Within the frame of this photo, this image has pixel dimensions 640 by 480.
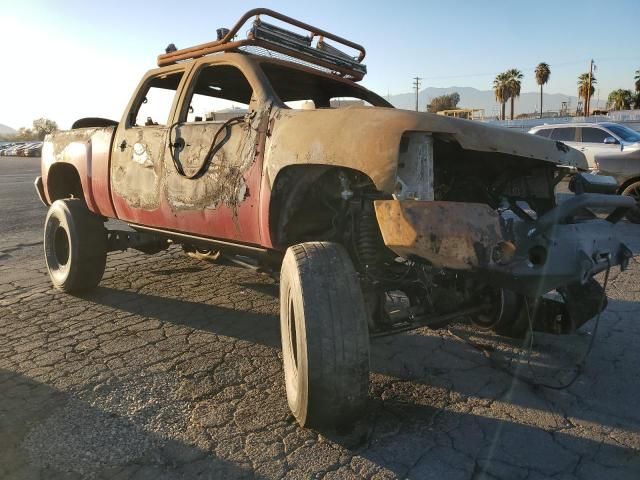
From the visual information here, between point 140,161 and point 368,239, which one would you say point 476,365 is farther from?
point 140,161

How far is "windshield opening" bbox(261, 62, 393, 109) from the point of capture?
3832 millimetres

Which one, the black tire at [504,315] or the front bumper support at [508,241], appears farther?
the black tire at [504,315]

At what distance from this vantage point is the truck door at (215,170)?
118 inches

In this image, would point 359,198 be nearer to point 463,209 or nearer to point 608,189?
point 463,209

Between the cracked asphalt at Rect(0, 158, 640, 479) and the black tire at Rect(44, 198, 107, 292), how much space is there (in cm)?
23

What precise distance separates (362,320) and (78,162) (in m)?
3.63

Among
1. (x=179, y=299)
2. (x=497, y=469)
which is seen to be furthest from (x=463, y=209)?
(x=179, y=299)

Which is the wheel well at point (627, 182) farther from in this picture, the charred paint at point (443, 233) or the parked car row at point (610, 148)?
the charred paint at point (443, 233)

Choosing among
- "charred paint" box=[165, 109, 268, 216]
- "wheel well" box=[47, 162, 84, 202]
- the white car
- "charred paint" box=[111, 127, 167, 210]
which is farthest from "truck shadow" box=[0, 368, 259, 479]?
the white car

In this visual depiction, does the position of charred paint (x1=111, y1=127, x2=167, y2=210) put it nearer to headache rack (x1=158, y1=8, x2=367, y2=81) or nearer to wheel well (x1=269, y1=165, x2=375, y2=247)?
headache rack (x1=158, y1=8, x2=367, y2=81)

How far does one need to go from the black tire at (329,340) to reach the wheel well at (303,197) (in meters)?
0.53

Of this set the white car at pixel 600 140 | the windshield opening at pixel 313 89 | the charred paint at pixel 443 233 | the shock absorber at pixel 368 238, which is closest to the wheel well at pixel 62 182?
the windshield opening at pixel 313 89

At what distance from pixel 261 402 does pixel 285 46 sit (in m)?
2.53

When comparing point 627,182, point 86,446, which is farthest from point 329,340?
point 627,182
